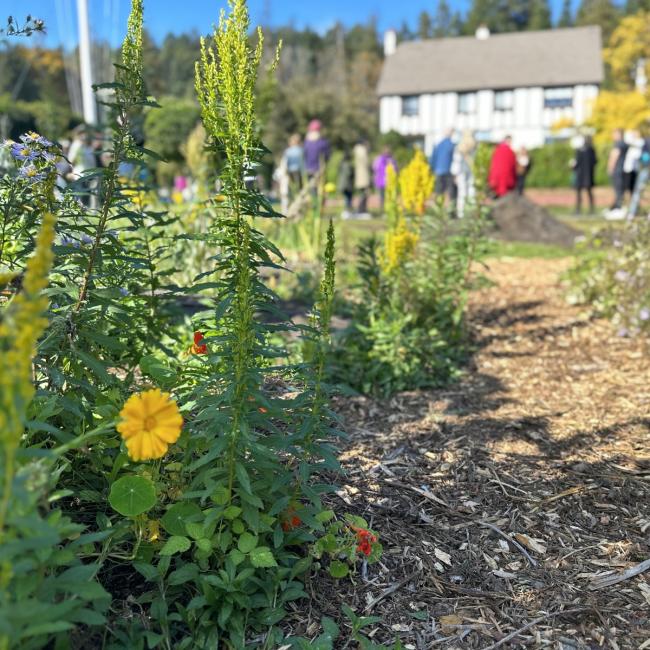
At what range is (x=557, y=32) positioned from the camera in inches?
1741

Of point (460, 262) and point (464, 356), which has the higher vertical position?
point (460, 262)

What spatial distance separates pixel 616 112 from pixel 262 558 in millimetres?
36757

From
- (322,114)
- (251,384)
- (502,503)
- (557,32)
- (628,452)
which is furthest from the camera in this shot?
(557,32)

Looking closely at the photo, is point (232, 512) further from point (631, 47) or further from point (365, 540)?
point (631, 47)

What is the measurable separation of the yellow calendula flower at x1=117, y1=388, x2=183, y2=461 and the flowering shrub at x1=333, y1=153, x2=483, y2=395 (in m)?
2.35

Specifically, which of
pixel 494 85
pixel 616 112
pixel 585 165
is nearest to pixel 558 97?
pixel 494 85

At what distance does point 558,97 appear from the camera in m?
41.6

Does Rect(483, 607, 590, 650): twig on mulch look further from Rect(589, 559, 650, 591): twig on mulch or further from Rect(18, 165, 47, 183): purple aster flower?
Rect(18, 165, 47, 183): purple aster flower

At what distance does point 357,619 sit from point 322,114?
97.7ft

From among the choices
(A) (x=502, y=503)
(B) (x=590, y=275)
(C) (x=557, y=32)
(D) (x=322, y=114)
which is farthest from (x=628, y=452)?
(C) (x=557, y=32)

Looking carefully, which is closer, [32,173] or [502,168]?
[32,173]

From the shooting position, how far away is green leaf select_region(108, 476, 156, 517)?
1811 millimetres

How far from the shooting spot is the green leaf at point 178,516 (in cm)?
188

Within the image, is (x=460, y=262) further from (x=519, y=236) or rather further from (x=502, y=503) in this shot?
(x=519, y=236)
